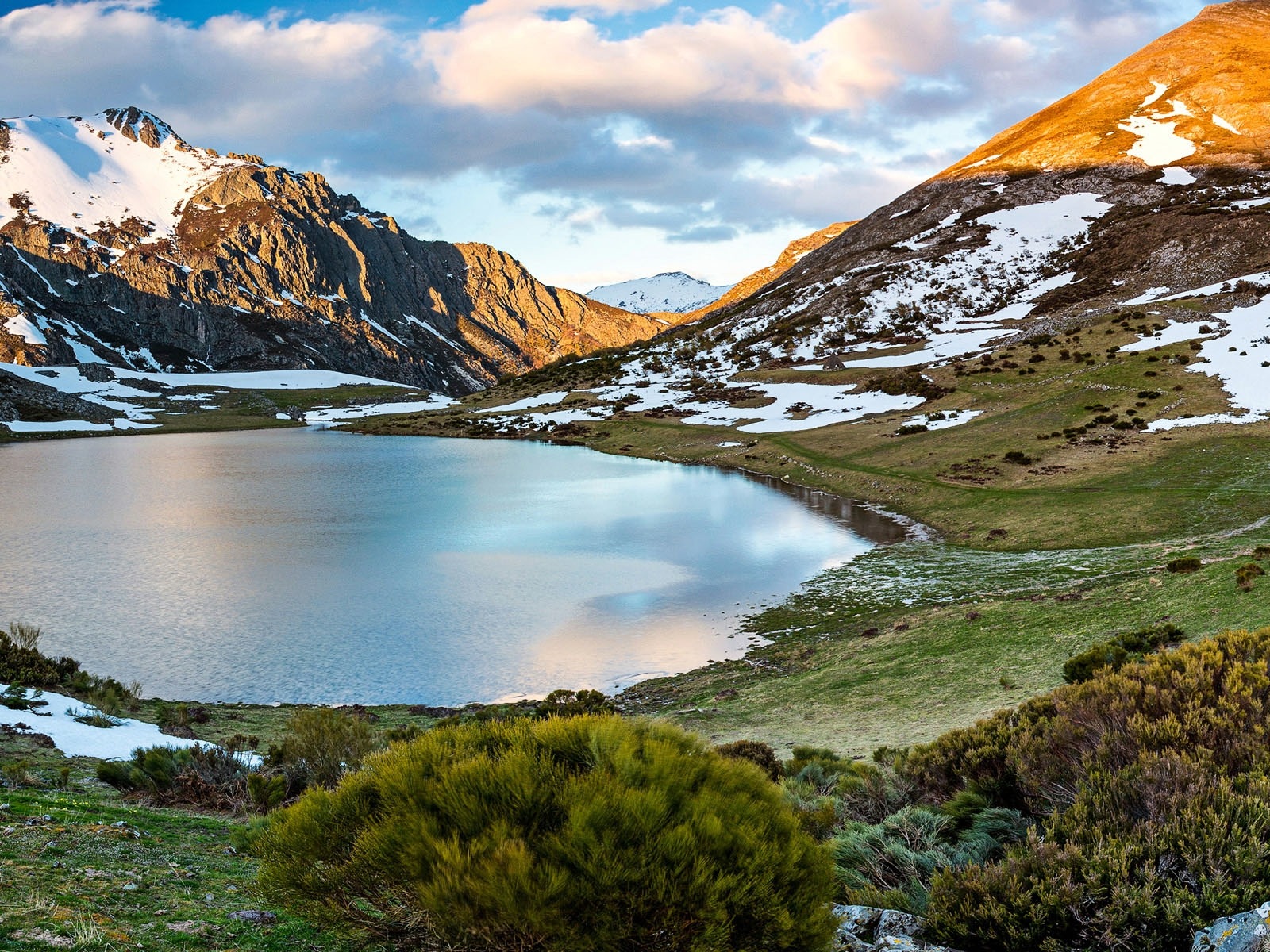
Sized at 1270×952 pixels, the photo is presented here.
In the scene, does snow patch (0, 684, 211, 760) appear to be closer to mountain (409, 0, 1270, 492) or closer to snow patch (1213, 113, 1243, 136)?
mountain (409, 0, 1270, 492)

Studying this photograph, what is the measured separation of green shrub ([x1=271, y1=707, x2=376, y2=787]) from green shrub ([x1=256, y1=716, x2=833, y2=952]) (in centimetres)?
602

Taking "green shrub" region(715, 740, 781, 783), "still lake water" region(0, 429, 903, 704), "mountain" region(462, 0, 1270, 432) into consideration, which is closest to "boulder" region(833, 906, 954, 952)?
"green shrub" region(715, 740, 781, 783)

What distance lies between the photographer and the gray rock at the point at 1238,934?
4.72 m

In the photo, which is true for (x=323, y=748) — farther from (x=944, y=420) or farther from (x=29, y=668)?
(x=944, y=420)

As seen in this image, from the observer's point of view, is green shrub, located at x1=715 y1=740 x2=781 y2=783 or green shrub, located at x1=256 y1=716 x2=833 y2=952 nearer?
green shrub, located at x1=256 y1=716 x2=833 y2=952

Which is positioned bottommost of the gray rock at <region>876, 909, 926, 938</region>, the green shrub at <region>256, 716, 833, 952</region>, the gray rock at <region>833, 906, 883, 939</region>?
the gray rock at <region>833, 906, 883, 939</region>

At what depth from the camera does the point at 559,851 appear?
447 centimetres

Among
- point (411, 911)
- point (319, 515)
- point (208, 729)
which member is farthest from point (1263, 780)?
point (319, 515)

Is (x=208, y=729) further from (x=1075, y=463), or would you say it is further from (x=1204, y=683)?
(x=1075, y=463)

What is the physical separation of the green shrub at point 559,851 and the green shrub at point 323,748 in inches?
237

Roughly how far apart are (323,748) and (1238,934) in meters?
10.3

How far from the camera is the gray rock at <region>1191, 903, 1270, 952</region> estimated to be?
472 centimetres

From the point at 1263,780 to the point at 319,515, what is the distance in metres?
47.3

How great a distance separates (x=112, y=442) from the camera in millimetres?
109000
